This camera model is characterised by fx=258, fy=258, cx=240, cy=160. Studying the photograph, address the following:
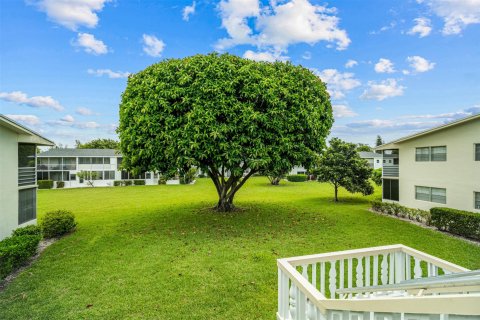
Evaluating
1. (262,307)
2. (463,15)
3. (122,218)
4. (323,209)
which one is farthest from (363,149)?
(262,307)

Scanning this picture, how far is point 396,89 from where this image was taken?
17.6 metres

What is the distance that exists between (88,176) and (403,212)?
3851 centimetres

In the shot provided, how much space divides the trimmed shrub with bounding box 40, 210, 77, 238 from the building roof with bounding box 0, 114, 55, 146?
352cm

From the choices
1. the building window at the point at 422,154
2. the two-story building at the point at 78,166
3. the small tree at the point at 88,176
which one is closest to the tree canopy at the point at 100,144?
the two-story building at the point at 78,166

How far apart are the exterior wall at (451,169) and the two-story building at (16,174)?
20.4 metres

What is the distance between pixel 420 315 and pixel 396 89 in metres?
19.5

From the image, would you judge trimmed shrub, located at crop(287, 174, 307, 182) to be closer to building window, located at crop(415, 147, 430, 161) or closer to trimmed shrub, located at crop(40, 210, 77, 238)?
building window, located at crop(415, 147, 430, 161)

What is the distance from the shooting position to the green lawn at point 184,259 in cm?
563

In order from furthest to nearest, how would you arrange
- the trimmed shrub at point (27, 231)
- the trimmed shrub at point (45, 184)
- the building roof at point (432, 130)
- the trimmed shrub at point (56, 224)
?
the trimmed shrub at point (45, 184), the building roof at point (432, 130), the trimmed shrub at point (56, 224), the trimmed shrub at point (27, 231)

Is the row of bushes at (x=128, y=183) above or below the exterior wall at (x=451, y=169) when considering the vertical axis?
below

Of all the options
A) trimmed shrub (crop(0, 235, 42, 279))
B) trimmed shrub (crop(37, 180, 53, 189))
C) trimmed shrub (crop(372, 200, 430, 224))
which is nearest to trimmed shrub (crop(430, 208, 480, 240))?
trimmed shrub (crop(372, 200, 430, 224))

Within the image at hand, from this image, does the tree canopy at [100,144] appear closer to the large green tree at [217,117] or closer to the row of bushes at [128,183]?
the row of bushes at [128,183]

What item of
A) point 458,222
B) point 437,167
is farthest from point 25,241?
point 437,167

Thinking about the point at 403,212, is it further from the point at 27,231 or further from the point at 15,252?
the point at 27,231
